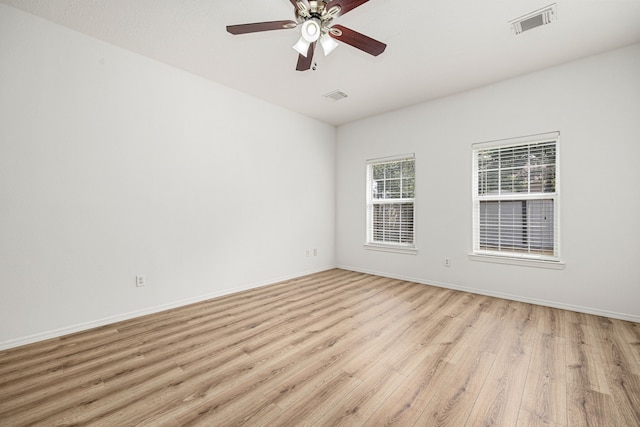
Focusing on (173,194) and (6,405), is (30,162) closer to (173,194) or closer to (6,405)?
(173,194)

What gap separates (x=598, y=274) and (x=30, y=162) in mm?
5876

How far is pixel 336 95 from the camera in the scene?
4.11m

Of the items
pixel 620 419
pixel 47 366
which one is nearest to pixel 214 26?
pixel 47 366

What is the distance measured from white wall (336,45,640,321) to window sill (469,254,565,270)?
0.19 ft

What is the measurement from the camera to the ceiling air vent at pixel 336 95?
4.01 meters

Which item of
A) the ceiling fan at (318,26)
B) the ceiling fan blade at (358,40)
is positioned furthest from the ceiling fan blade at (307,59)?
the ceiling fan blade at (358,40)

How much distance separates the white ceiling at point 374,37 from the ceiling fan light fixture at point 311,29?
0.55 metres

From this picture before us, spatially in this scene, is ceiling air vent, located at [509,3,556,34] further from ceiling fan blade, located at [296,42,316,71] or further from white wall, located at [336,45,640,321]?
ceiling fan blade, located at [296,42,316,71]

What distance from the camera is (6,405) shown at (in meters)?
1.63

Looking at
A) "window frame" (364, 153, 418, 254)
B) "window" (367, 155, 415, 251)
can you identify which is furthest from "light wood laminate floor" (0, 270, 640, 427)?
"window" (367, 155, 415, 251)

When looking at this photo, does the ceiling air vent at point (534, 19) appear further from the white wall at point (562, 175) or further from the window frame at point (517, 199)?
the window frame at point (517, 199)

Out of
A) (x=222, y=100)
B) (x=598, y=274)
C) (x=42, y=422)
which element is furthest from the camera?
(x=222, y=100)

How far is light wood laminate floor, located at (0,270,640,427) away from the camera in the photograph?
157 centimetres

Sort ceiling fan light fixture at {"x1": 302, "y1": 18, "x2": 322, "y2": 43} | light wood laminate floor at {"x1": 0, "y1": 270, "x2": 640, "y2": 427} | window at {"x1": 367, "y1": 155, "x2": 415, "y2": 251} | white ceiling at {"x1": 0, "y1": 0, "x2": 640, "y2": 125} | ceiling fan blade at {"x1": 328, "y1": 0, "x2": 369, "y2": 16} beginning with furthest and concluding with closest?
window at {"x1": 367, "y1": 155, "x2": 415, "y2": 251} → white ceiling at {"x1": 0, "y1": 0, "x2": 640, "y2": 125} → ceiling fan light fixture at {"x1": 302, "y1": 18, "x2": 322, "y2": 43} → ceiling fan blade at {"x1": 328, "y1": 0, "x2": 369, "y2": 16} → light wood laminate floor at {"x1": 0, "y1": 270, "x2": 640, "y2": 427}
